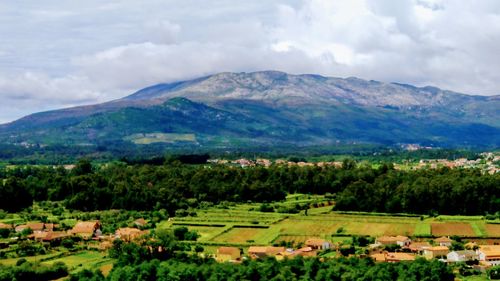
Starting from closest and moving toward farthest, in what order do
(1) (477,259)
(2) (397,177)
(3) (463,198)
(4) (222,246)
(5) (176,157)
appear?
(1) (477,259), (4) (222,246), (3) (463,198), (2) (397,177), (5) (176,157)

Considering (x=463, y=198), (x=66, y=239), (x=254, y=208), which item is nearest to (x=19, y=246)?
(x=66, y=239)

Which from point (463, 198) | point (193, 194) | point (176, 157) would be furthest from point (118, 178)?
point (463, 198)

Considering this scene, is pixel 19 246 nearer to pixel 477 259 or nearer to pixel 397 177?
pixel 477 259

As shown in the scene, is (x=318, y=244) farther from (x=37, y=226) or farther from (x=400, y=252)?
(x=37, y=226)

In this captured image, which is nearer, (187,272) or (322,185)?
(187,272)

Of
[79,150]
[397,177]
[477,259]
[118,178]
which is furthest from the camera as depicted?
[79,150]

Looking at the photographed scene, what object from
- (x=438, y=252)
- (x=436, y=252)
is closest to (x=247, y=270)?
(x=436, y=252)
